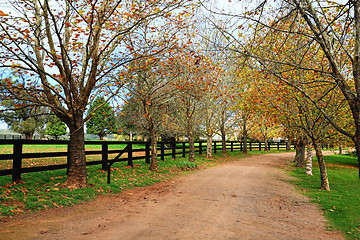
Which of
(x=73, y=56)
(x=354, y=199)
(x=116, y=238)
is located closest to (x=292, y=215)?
(x=354, y=199)

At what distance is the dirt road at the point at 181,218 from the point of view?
4297 mm

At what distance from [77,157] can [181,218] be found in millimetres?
4175

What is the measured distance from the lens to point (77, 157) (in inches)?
297

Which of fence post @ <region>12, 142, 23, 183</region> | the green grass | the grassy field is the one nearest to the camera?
the green grass

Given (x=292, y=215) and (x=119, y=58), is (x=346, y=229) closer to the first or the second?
(x=292, y=215)

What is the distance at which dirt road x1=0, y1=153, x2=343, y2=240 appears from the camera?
430 cm

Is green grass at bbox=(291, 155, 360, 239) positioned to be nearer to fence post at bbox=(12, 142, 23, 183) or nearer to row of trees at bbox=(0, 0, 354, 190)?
row of trees at bbox=(0, 0, 354, 190)

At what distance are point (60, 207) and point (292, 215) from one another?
5816 mm

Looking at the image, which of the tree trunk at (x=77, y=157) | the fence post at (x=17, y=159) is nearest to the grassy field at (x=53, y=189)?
the fence post at (x=17, y=159)

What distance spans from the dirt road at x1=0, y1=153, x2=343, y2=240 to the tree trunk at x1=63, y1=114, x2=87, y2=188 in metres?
1.18

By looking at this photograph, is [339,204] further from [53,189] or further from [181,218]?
[53,189]

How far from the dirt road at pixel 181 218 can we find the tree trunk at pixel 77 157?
3.88ft

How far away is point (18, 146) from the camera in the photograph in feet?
22.1

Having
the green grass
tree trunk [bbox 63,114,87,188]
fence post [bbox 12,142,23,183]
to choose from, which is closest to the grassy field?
fence post [bbox 12,142,23,183]
